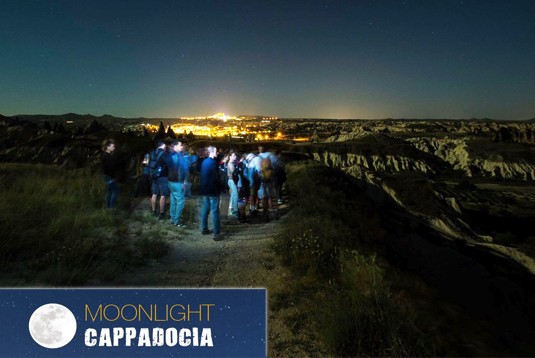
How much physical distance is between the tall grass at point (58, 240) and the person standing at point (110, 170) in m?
0.44

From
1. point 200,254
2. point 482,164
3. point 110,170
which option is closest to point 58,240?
point 200,254

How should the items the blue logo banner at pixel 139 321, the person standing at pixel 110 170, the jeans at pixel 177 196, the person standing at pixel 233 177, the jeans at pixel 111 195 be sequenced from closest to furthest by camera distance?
the blue logo banner at pixel 139 321 < the person standing at pixel 110 170 < the jeans at pixel 177 196 < the jeans at pixel 111 195 < the person standing at pixel 233 177

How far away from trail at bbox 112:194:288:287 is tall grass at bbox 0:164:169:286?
18.2 inches

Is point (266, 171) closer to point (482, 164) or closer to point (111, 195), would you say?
point (111, 195)

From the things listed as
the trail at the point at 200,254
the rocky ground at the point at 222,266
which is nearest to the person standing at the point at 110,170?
the trail at the point at 200,254

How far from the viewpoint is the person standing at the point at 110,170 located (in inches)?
372

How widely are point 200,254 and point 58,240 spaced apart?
2.73 m

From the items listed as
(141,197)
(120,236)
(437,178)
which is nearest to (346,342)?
(120,236)

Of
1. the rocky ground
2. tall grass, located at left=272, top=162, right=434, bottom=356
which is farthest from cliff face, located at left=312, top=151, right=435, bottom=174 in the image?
tall grass, located at left=272, top=162, right=434, bottom=356

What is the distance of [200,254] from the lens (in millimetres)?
7195

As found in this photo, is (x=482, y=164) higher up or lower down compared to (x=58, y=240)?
lower down

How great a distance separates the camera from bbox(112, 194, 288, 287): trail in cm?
573

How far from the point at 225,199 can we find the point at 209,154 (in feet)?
23.4

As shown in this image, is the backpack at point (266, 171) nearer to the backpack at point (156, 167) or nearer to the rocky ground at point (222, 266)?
the rocky ground at point (222, 266)
